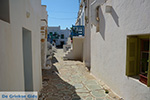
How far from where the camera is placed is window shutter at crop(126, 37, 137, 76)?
11.6 feet

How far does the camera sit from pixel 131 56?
11.8ft

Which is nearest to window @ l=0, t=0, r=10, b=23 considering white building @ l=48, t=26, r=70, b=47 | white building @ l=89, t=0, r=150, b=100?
white building @ l=89, t=0, r=150, b=100

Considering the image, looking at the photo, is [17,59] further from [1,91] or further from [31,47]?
[31,47]

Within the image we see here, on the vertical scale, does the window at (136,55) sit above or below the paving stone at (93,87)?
above

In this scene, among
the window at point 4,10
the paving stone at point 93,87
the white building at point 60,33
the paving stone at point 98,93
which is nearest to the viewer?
the window at point 4,10

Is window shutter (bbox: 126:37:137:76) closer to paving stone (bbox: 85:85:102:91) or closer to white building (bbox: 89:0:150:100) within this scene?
white building (bbox: 89:0:150:100)

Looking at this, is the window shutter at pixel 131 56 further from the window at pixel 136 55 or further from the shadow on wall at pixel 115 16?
the shadow on wall at pixel 115 16

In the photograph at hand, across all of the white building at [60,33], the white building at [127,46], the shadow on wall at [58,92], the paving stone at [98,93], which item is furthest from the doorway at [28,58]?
the white building at [60,33]

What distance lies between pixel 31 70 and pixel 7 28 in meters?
2.05

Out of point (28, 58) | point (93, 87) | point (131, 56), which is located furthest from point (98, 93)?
point (28, 58)

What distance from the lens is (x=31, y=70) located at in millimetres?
3512

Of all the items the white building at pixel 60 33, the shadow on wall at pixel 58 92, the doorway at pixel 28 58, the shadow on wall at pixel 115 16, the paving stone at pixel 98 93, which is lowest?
the shadow on wall at pixel 58 92

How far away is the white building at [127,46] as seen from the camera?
299cm

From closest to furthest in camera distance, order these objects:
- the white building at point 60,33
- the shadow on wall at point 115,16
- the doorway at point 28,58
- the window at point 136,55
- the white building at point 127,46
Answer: the white building at point 127,46
the doorway at point 28,58
the window at point 136,55
the shadow on wall at point 115,16
the white building at point 60,33
